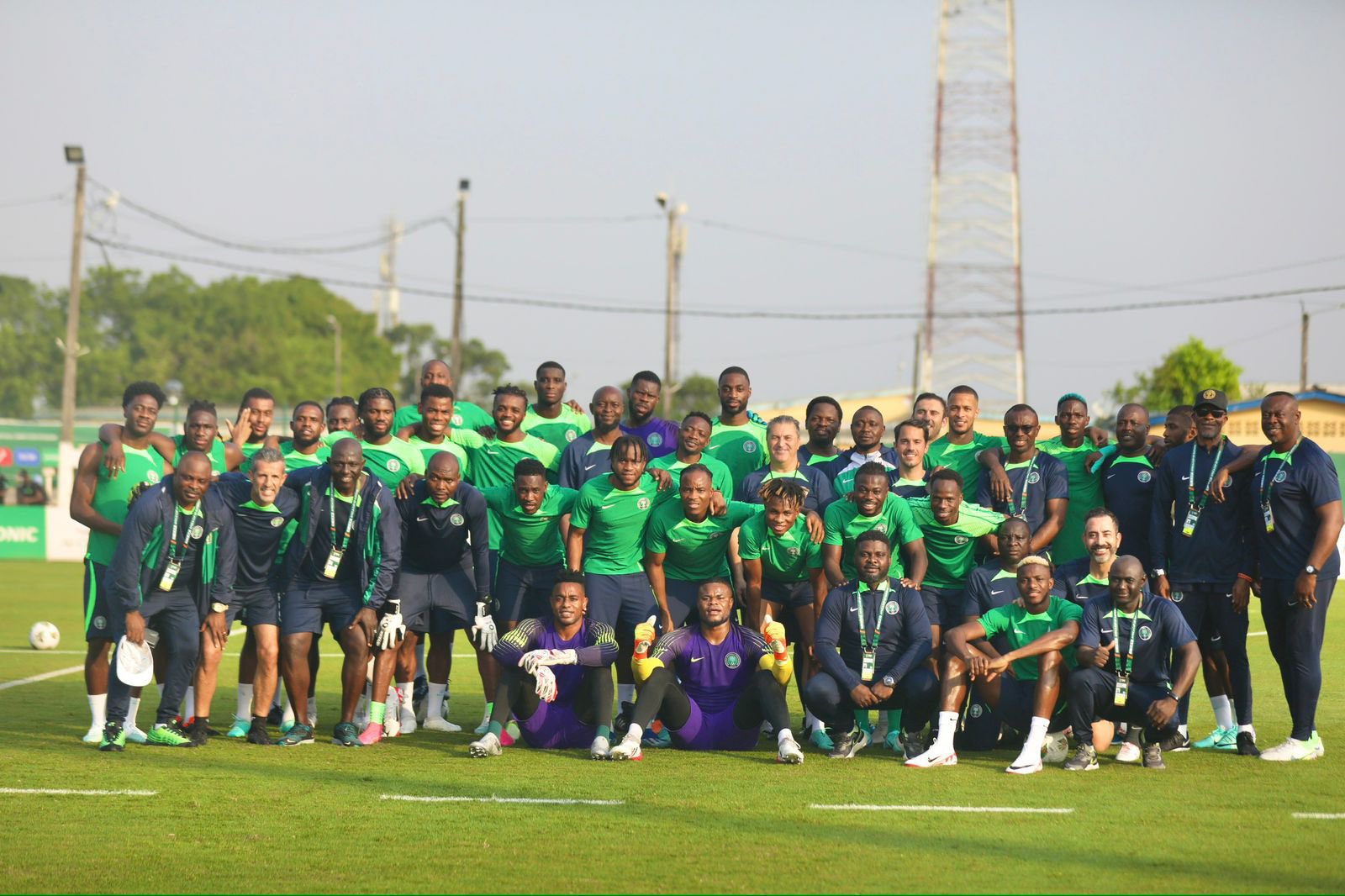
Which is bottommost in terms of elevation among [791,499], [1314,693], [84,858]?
[84,858]

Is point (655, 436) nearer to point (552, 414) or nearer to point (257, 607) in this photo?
point (552, 414)

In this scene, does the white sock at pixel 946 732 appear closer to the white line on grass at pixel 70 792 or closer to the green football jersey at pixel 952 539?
the green football jersey at pixel 952 539

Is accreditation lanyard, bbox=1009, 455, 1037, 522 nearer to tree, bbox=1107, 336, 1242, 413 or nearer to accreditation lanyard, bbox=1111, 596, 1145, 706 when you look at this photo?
accreditation lanyard, bbox=1111, 596, 1145, 706

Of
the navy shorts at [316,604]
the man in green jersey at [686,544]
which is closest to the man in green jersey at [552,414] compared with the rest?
the man in green jersey at [686,544]

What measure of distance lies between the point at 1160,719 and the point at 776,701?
90.1 inches

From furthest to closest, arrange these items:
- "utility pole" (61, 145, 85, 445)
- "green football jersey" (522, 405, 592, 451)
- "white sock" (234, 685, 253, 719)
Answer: "utility pole" (61, 145, 85, 445), "green football jersey" (522, 405, 592, 451), "white sock" (234, 685, 253, 719)

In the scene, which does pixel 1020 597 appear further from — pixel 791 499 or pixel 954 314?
pixel 954 314

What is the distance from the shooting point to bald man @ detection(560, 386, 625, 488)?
10.9 meters

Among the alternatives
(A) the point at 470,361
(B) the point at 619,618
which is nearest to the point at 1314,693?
(B) the point at 619,618

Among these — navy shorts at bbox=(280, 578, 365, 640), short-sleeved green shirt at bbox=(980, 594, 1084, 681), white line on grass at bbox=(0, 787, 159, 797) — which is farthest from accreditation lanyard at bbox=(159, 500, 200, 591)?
short-sleeved green shirt at bbox=(980, 594, 1084, 681)

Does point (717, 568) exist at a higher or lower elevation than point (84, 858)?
higher

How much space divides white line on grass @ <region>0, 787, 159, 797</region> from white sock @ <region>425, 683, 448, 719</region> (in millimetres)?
2883

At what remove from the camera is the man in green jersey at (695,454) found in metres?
10.5

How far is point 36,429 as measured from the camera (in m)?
43.9
